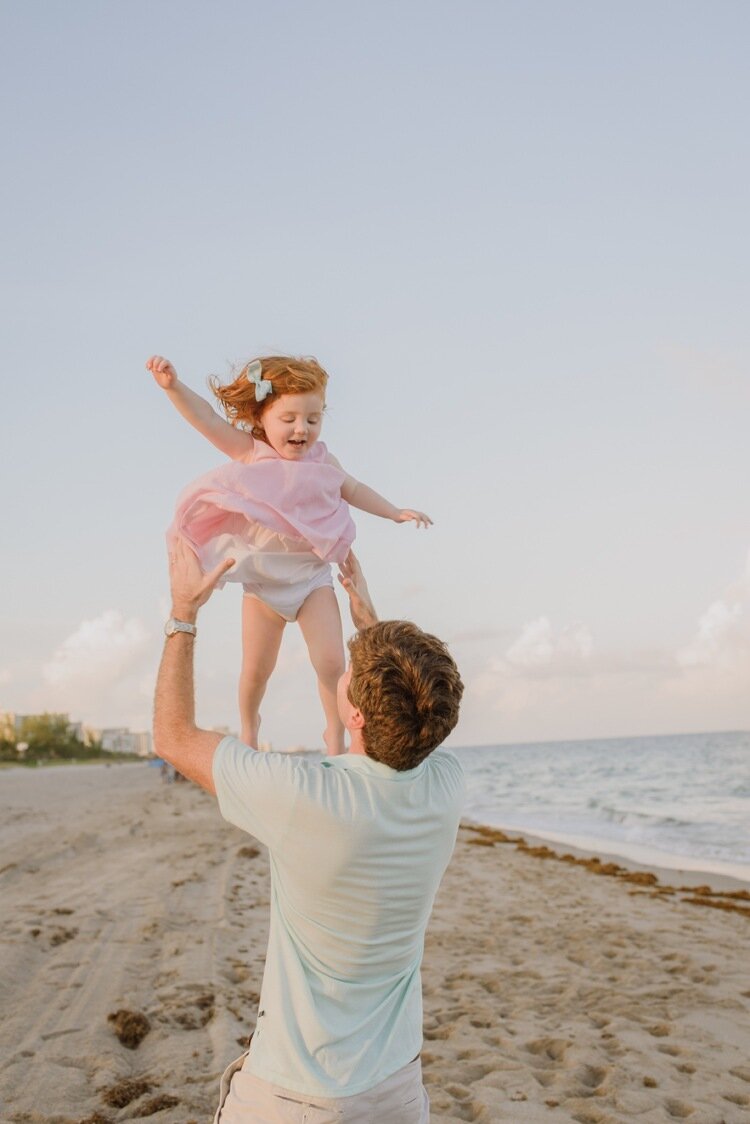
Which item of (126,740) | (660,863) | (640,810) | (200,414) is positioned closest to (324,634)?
(200,414)

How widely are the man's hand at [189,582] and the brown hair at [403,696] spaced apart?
53 centimetres

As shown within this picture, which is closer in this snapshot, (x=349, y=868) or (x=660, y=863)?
(x=349, y=868)

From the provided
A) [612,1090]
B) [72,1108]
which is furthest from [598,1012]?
[72,1108]

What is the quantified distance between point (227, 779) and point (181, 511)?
94cm

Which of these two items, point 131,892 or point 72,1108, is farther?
point 131,892

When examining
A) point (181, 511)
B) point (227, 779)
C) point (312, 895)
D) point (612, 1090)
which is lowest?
point (612, 1090)

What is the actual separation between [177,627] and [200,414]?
71cm

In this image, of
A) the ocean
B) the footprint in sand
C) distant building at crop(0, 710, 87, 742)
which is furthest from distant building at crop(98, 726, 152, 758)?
the footprint in sand

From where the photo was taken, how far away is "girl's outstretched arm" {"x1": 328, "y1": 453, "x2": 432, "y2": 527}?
11.8 ft

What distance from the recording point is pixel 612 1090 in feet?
19.0

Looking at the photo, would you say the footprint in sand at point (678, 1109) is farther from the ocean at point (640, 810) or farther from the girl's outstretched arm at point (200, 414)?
the ocean at point (640, 810)

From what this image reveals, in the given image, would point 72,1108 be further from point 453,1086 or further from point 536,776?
point 536,776

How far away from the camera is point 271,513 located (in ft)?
10.4

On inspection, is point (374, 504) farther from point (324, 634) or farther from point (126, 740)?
point (126, 740)
